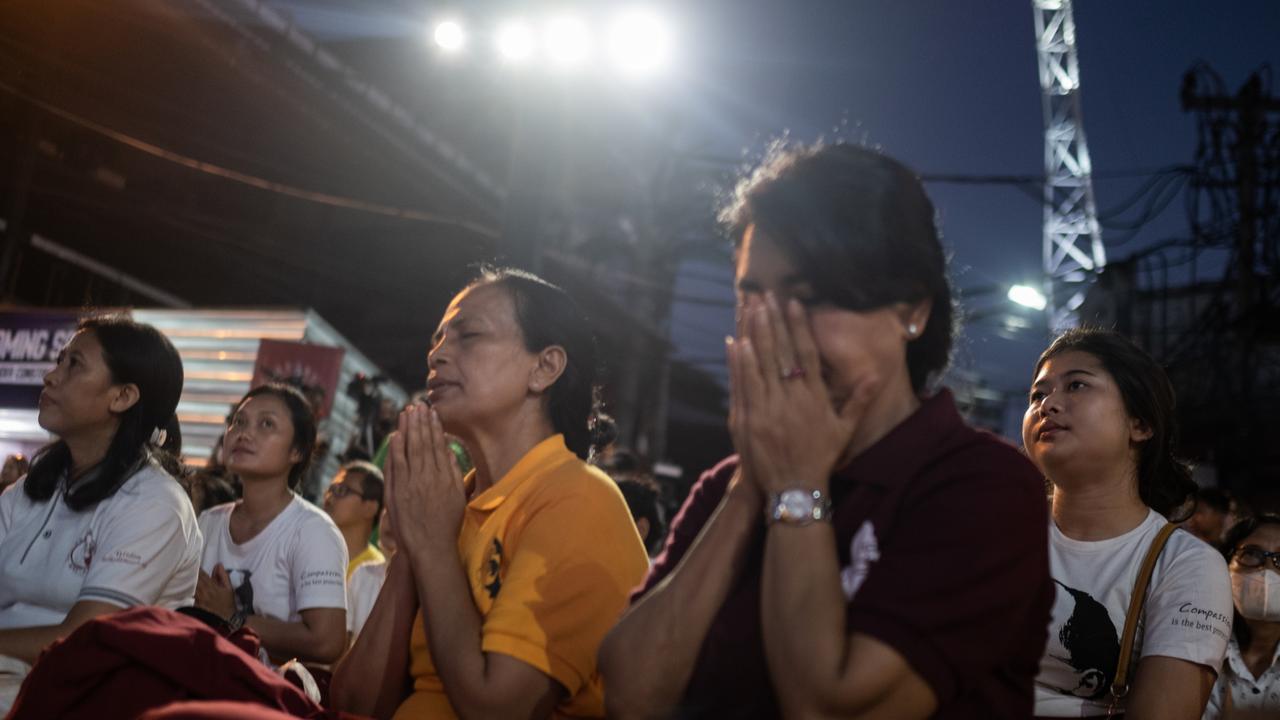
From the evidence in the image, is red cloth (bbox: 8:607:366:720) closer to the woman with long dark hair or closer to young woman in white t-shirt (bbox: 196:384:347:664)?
the woman with long dark hair

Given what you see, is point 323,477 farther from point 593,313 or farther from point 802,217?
point 802,217

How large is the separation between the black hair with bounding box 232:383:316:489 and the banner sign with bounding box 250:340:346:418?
4377 mm

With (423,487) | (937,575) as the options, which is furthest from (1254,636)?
(423,487)

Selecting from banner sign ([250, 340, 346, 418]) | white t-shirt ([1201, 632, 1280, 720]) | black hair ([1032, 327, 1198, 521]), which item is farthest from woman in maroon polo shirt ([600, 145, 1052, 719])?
banner sign ([250, 340, 346, 418])

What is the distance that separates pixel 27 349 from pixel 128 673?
910cm

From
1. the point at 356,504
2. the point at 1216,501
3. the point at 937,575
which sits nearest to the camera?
the point at 937,575

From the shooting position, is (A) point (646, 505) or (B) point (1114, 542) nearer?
(B) point (1114, 542)

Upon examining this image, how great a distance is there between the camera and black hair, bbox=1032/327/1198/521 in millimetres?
3248

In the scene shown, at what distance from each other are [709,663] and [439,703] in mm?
1001

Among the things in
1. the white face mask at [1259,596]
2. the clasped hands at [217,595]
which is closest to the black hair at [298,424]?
the clasped hands at [217,595]

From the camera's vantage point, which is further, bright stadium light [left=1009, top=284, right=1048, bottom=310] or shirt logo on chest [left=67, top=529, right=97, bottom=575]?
bright stadium light [left=1009, top=284, right=1048, bottom=310]

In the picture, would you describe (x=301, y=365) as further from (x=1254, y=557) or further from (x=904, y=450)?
(x=904, y=450)

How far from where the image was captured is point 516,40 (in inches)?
337

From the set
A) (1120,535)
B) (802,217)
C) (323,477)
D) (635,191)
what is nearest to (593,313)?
(635,191)
